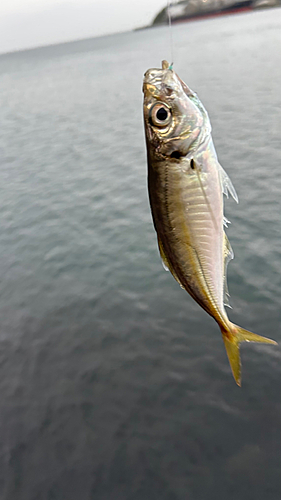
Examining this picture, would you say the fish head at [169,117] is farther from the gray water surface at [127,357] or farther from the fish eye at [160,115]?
the gray water surface at [127,357]

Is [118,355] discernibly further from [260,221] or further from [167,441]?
[260,221]

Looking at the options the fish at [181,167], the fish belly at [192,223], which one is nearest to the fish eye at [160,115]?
the fish at [181,167]

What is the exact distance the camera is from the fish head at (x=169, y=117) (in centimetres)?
271

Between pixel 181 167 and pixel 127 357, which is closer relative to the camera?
pixel 181 167

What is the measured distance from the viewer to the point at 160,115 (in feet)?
9.05

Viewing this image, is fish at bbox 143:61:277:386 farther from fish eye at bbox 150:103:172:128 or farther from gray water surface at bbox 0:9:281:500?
gray water surface at bbox 0:9:281:500

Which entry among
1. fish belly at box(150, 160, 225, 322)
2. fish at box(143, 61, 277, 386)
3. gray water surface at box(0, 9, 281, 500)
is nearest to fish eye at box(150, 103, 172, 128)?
fish at box(143, 61, 277, 386)

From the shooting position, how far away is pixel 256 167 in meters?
15.1

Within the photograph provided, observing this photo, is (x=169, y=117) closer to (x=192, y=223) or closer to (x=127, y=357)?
(x=192, y=223)

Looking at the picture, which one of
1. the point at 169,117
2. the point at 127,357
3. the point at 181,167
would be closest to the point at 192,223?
the point at 181,167

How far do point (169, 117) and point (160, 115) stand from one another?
0.07 meters

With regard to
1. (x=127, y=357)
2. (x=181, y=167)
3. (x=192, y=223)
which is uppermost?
(x=181, y=167)

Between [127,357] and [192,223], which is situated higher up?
[192,223]

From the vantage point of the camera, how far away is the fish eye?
2.74m
